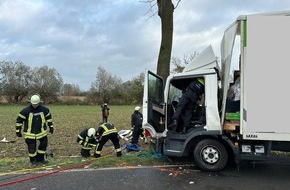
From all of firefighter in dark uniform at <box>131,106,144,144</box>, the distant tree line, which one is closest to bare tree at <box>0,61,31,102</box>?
the distant tree line

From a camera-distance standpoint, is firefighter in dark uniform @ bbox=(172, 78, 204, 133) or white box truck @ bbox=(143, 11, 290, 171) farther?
firefighter in dark uniform @ bbox=(172, 78, 204, 133)

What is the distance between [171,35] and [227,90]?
13.4ft

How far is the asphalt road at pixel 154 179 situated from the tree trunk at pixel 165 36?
3880mm

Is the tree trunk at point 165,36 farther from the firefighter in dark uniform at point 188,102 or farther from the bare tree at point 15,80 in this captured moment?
the bare tree at point 15,80

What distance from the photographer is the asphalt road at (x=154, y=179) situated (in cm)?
566

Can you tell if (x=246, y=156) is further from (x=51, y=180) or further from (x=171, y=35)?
(x=171, y=35)

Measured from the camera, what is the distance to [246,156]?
633cm

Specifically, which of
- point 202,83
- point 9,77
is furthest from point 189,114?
point 9,77

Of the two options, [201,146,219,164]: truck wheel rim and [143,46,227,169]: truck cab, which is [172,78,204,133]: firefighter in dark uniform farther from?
[201,146,219,164]: truck wheel rim

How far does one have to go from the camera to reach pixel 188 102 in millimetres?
6992

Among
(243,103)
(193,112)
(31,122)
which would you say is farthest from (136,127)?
(243,103)

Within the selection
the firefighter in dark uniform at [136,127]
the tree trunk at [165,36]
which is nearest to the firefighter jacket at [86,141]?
the firefighter in dark uniform at [136,127]

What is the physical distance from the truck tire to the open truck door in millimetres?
1139

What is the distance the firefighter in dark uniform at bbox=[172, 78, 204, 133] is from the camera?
687cm
